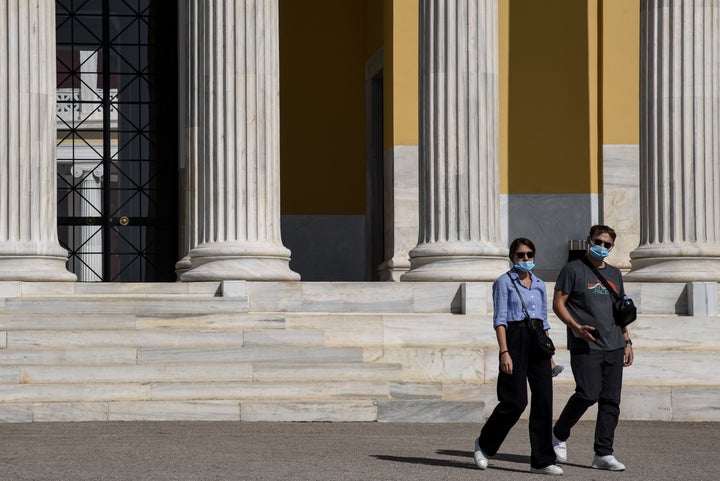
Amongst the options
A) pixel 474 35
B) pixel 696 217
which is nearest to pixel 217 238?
pixel 474 35

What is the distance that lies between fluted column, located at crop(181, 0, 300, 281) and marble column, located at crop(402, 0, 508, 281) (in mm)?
2964

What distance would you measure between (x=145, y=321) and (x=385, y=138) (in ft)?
43.0

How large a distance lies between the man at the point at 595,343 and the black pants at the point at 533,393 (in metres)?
0.47

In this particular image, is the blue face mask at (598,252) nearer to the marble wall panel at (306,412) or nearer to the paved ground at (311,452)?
the paved ground at (311,452)

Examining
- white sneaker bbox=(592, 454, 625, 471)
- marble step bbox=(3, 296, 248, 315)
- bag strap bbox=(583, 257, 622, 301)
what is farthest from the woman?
marble step bbox=(3, 296, 248, 315)

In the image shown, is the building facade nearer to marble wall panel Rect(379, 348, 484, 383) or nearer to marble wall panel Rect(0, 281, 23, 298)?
marble wall panel Rect(0, 281, 23, 298)

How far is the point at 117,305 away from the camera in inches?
966

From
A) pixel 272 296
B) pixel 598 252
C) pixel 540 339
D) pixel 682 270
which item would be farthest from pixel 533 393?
pixel 682 270

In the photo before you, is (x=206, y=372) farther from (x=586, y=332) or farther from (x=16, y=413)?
(x=586, y=332)

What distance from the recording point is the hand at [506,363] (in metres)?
15.5

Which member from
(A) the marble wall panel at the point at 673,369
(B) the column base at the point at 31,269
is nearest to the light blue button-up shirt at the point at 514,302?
(A) the marble wall panel at the point at 673,369

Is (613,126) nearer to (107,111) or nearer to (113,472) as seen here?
(107,111)

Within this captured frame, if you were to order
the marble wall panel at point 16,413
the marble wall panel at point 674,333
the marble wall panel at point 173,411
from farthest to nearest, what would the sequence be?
the marble wall panel at point 674,333 < the marble wall panel at point 173,411 < the marble wall panel at point 16,413

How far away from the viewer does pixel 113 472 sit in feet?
50.4
